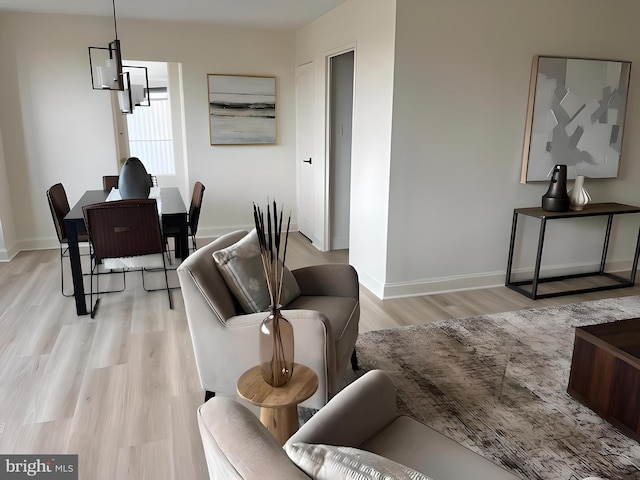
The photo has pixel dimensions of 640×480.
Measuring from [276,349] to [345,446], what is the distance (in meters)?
0.49

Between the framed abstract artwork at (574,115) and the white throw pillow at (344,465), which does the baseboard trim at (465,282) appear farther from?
the white throw pillow at (344,465)

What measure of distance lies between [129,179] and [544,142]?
348cm

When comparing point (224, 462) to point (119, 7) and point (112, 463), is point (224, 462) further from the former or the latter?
point (119, 7)

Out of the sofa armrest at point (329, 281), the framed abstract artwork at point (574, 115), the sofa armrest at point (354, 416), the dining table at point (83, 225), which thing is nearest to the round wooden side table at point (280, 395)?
the sofa armrest at point (354, 416)

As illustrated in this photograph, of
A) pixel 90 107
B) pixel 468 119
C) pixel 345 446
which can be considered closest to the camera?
pixel 345 446

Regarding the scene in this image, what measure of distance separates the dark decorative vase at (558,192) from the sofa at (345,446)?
292cm

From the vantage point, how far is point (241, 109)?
5672mm

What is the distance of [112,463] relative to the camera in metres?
1.97

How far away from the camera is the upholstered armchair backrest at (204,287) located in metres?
2.07

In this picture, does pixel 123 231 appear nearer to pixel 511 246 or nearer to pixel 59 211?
pixel 59 211

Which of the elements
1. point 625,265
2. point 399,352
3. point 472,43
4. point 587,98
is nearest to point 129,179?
point 399,352

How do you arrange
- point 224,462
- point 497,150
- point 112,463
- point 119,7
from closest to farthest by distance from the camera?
point 224,462, point 112,463, point 497,150, point 119,7

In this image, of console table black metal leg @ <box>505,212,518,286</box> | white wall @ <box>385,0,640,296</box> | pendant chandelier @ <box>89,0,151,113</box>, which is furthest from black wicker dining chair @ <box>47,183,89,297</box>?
console table black metal leg @ <box>505,212,518,286</box>

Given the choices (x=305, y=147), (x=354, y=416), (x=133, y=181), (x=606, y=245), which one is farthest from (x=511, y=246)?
(x=133, y=181)
